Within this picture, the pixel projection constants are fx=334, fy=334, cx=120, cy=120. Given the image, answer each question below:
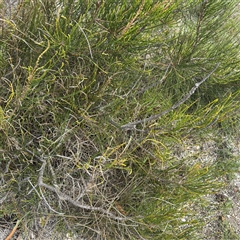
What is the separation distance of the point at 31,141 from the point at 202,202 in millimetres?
1013

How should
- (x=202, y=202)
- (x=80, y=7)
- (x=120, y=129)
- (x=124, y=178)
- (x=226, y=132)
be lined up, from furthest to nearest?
(x=226, y=132) < (x=202, y=202) < (x=124, y=178) < (x=120, y=129) < (x=80, y=7)

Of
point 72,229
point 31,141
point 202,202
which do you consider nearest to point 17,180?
point 31,141

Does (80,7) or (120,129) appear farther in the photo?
(120,129)

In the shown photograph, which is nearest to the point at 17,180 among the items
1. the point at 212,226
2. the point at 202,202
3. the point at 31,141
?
the point at 31,141

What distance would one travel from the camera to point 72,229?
5.12ft

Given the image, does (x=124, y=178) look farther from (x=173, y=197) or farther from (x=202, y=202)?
(x=202, y=202)

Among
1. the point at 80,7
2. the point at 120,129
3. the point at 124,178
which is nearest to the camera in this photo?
the point at 80,7

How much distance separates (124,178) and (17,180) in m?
0.52

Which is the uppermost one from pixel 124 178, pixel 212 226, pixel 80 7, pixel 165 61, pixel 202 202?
pixel 80 7

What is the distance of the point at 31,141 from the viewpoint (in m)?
1.43

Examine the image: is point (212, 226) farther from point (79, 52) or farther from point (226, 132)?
point (79, 52)

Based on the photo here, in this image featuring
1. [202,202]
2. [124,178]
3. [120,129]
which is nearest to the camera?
[120,129]

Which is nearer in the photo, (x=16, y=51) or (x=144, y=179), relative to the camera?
(x=16, y=51)

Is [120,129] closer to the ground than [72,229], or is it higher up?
higher up
